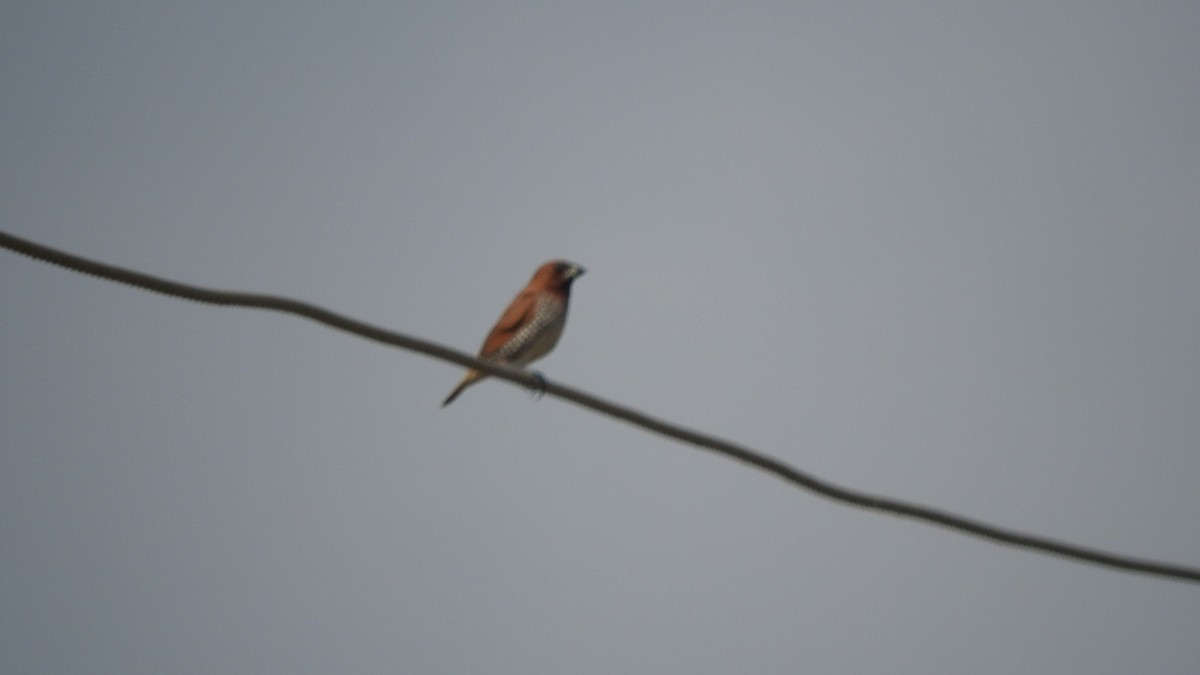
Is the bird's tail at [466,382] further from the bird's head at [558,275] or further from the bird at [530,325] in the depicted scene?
the bird's head at [558,275]

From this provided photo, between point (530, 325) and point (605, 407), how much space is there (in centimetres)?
416

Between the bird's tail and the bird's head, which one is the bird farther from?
the bird's tail

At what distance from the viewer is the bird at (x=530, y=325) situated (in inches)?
306

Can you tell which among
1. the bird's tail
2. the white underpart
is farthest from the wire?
the white underpart

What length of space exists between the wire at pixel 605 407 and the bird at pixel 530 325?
3.75 m

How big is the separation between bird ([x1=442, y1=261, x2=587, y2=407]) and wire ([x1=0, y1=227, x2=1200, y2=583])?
12.3 feet

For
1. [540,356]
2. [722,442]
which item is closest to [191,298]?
[722,442]

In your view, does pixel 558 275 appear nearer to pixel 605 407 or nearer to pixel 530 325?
pixel 530 325

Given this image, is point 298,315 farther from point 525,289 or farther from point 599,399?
point 525,289

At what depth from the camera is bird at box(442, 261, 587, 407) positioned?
7.78m

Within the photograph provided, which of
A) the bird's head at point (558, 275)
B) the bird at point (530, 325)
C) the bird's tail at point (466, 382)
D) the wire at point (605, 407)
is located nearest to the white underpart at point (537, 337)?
the bird at point (530, 325)

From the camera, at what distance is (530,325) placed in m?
7.81

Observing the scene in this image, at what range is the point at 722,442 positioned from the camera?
3.65 meters

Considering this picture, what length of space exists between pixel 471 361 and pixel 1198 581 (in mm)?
2915
